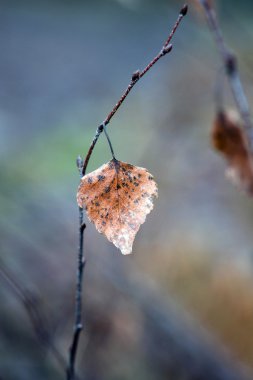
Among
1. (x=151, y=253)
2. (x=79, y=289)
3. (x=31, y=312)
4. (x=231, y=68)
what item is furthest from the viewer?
(x=151, y=253)

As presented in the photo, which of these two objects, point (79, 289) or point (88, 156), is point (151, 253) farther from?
point (88, 156)

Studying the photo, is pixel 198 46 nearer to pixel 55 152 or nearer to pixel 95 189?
pixel 95 189

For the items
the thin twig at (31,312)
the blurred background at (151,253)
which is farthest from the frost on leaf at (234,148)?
the thin twig at (31,312)

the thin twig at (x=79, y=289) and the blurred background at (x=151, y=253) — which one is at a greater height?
the blurred background at (x=151, y=253)

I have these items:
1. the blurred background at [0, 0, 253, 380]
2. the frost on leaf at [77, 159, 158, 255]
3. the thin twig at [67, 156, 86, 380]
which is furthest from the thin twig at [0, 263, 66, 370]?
the frost on leaf at [77, 159, 158, 255]

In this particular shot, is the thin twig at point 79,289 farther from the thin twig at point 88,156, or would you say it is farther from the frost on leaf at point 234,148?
the frost on leaf at point 234,148

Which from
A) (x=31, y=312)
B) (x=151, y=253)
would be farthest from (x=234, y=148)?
(x=151, y=253)
